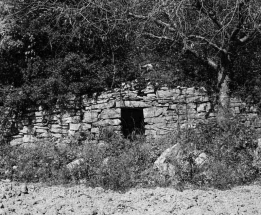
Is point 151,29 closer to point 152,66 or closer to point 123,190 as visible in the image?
point 152,66

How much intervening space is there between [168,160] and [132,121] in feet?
7.95

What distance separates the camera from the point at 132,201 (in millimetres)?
4816

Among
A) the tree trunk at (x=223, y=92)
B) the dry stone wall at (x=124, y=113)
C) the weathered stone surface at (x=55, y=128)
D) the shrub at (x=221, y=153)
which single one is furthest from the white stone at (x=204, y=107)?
the weathered stone surface at (x=55, y=128)

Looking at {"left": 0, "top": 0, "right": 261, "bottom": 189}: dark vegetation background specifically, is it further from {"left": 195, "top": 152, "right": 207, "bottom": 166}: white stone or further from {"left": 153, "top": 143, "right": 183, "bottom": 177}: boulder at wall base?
{"left": 195, "top": 152, "right": 207, "bottom": 166}: white stone

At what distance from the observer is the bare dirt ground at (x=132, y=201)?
449 centimetres

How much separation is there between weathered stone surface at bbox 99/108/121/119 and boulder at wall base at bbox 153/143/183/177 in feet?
5.59

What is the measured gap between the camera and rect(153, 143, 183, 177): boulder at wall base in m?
5.68

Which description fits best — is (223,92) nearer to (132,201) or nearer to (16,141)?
(132,201)

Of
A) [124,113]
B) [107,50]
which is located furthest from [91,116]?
[107,50]

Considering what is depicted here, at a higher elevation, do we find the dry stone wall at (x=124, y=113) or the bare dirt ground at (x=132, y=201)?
A: the dry stone wall at (x=124, y=113)

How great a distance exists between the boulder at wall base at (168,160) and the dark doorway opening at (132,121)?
62.5 inches

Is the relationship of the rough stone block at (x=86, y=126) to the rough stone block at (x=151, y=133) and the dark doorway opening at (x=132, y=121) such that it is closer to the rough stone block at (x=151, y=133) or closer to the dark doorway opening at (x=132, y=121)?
the dark doorway opening at (x=132, y=121)

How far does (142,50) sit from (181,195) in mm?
4347

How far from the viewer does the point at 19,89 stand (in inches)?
314
